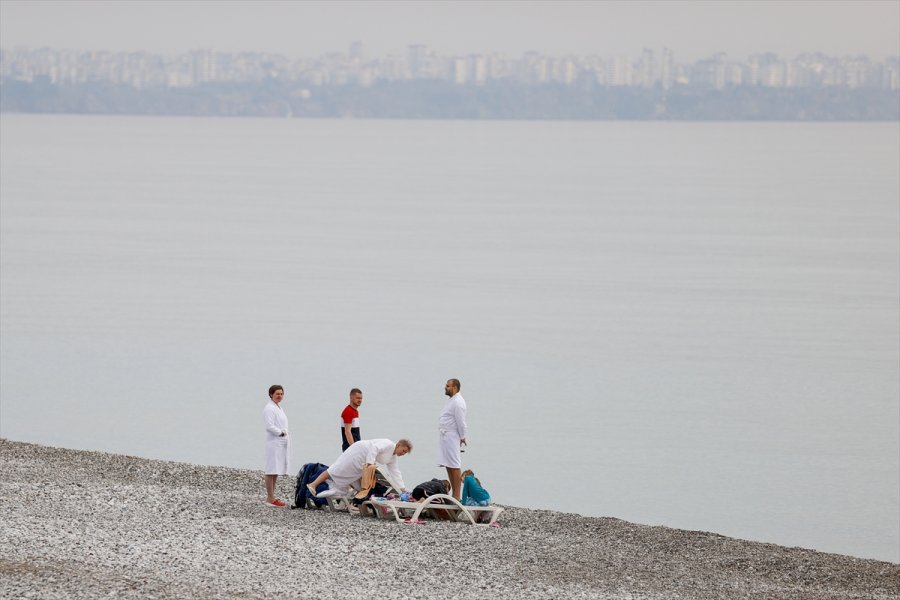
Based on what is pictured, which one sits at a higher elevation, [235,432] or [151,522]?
[151,522]

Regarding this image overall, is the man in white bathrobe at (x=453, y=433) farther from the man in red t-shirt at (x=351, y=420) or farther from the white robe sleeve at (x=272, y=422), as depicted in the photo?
the white robe sleeve at (x=272, y=422)

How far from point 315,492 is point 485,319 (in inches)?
1382

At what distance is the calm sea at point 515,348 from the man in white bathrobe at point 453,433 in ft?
31.1

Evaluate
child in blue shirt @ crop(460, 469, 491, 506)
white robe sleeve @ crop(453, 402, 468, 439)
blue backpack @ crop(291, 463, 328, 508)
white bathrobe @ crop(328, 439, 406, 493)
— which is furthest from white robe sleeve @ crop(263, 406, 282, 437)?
child in blue shirt @ crop(460, 469, 491, 506)

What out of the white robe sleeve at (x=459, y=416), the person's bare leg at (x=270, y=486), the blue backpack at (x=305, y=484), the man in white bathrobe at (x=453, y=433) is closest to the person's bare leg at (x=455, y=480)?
the man in white bathrobe at (x=453, y=433)

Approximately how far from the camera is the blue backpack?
685 inches

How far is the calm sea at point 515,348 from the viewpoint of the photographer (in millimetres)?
30141

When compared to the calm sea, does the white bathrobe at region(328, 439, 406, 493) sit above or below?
above

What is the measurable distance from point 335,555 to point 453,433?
3.14m

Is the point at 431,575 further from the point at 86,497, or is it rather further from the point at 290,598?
the point at 86,497

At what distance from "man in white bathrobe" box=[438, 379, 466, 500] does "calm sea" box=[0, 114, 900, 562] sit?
373 inches

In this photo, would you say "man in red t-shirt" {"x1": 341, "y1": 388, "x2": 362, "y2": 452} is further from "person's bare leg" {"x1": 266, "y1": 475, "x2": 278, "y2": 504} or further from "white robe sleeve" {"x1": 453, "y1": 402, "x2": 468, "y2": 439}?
"white robe sleeve" {"x1": 453, "y1": 402, "x2": 468, "y2": 439}

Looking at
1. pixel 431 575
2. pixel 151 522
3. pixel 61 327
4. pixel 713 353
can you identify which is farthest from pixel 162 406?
pixel 431 575

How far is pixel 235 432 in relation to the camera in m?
33.9
